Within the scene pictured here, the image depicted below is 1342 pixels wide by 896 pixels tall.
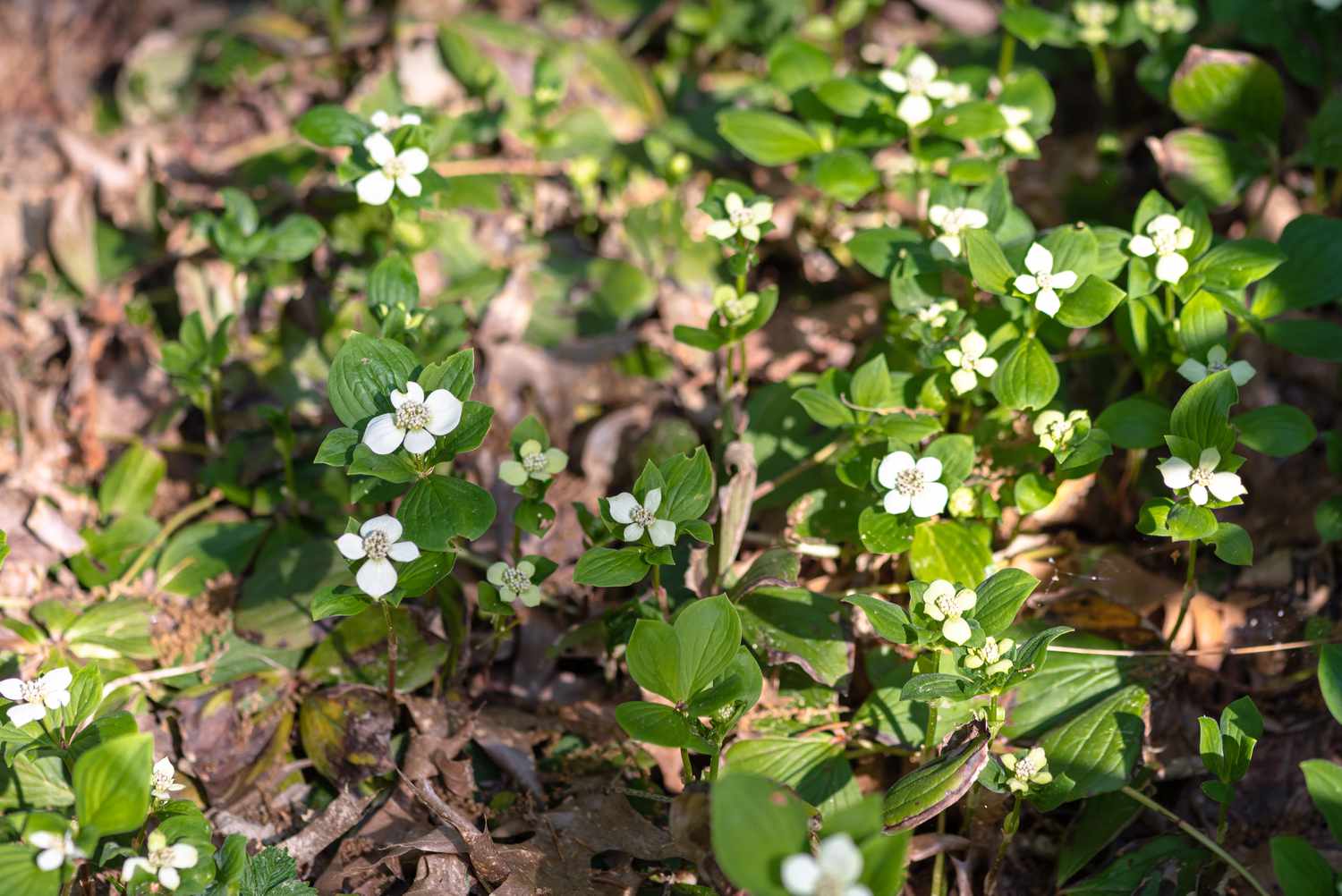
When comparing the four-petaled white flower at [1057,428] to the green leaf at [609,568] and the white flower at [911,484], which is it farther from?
the green leaf at [609,568]

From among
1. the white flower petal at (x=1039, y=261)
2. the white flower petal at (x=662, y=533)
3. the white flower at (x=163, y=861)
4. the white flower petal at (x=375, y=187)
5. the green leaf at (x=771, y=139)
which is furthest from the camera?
the green leaf at (x=771, y=139)

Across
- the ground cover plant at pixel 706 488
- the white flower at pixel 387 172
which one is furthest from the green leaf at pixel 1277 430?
the white flower at pixel 387 172

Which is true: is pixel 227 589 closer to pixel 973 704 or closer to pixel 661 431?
pixel 661 431

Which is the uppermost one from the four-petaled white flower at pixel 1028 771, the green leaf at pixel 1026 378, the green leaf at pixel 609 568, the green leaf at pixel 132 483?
the green leaf at pixel 1026 378

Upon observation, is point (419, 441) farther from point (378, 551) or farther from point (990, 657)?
point (990, 657)

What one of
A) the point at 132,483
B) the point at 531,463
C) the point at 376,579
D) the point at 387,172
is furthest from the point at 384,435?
the point at 132,483

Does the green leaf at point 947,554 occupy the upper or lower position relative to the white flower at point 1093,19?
lower
